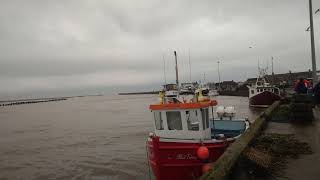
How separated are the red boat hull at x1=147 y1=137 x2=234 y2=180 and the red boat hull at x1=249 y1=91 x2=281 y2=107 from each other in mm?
35744

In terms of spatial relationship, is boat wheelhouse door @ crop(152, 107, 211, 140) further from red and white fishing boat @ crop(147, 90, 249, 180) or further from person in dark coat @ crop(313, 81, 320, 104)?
person in dark coat @ crop(313, 81, 320, 104)

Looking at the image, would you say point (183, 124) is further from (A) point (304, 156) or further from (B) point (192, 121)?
(A) point (304, 156)

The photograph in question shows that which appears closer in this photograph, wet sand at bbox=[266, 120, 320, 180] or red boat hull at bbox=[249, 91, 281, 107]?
wet sand at bbox=[266, 120, 320, 180]

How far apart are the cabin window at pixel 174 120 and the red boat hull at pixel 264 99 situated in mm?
35157

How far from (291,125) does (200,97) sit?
5.53 m

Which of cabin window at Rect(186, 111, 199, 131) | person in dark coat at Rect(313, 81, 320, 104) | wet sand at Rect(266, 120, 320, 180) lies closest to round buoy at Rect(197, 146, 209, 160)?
cabin window at Rect(186, 111, 199, 131)

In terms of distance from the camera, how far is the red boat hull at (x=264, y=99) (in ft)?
154

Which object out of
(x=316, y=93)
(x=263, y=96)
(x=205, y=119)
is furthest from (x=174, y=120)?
(x=263, y=96)

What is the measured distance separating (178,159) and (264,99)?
37584mm

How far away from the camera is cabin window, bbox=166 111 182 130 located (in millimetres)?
13742

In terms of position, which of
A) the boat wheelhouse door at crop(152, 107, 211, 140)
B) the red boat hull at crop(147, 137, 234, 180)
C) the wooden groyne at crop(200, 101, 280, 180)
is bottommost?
the red boat hull at crop(147, 137, 234, 180)

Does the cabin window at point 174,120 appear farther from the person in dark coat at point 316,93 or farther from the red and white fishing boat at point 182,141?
the person in dark coat at point 316,93

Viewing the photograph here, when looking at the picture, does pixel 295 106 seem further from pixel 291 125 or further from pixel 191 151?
pixel 191 151

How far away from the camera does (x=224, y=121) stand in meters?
18.6
